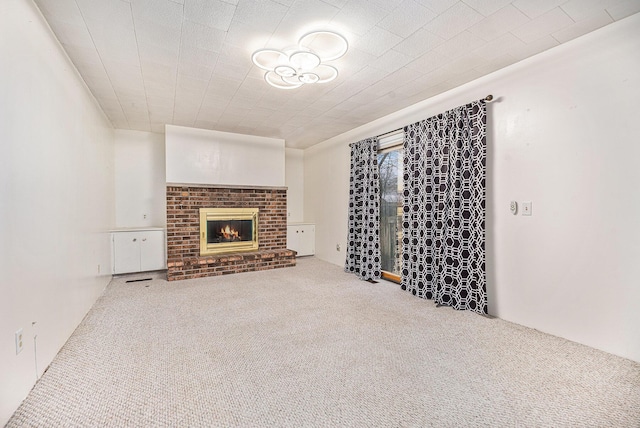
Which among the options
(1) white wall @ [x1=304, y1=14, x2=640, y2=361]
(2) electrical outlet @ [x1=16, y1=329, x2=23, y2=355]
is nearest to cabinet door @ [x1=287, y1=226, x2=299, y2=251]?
(1) white wall @ [x1=304, y1=14, x2=640, y2=361]

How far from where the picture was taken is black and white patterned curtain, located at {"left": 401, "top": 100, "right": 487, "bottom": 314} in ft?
9.29

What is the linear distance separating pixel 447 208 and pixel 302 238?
10.6 ft

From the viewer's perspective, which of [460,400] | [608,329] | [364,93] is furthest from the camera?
[364,93]

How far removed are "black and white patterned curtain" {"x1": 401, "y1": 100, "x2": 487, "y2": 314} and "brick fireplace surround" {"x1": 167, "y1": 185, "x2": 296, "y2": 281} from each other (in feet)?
7.80

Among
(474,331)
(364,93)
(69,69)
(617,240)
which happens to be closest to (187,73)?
(69,69)

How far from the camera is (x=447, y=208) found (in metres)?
3.11

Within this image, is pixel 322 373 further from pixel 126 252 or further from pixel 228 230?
pixel 126 252

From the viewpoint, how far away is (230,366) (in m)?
1.95

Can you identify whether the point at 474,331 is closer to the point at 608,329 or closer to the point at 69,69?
the point at 608,329

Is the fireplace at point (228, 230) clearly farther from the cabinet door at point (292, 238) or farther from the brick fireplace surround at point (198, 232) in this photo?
the cabinet door at point (292, 238)

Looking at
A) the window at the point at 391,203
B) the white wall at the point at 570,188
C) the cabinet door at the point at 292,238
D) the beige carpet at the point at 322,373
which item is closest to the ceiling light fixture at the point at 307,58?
the white wall at the point at 570,188

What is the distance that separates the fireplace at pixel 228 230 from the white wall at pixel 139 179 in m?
1.00

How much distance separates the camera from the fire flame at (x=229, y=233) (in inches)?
192

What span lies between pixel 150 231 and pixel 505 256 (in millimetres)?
4835
